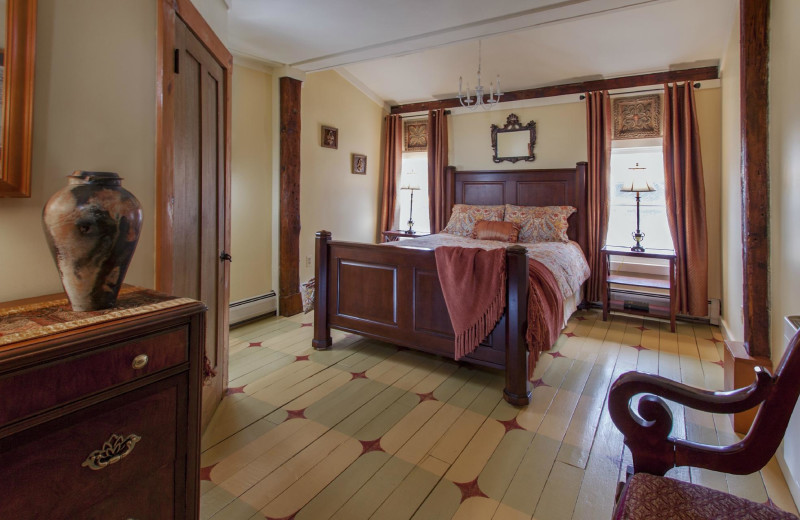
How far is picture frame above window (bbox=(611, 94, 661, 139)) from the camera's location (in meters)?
4.17

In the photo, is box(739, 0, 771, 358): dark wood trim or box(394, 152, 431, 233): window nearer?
box(739, 0, 771, 358): dark wood trim

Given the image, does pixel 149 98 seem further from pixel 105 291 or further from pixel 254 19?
pixel 254 19

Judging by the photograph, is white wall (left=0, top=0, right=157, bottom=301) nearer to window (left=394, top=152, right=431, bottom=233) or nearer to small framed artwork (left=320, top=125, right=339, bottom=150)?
small framed artwork (left=320, top=125, right=339, bottom=150)

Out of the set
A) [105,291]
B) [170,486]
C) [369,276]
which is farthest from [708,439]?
[105,291]

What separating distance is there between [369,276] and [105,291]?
2.11m

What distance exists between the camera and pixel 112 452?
96 centimetres

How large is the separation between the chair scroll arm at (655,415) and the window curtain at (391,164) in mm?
4842

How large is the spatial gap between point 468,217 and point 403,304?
2.28 meters

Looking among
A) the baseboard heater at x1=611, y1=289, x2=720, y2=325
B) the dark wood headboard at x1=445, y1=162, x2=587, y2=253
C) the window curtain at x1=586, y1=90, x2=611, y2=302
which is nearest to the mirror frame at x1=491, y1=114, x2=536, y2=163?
the dark wood headboard at x1=445, y1=162, x2=587, y2=253

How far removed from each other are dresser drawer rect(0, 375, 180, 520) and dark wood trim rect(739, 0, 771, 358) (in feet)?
8.55

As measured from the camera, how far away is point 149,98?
151cm

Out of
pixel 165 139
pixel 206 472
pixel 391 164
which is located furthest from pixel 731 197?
pixel 206 472

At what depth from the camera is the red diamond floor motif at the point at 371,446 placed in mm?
1952

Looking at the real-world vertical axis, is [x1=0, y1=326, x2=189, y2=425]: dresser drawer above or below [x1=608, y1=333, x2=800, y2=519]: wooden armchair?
above
